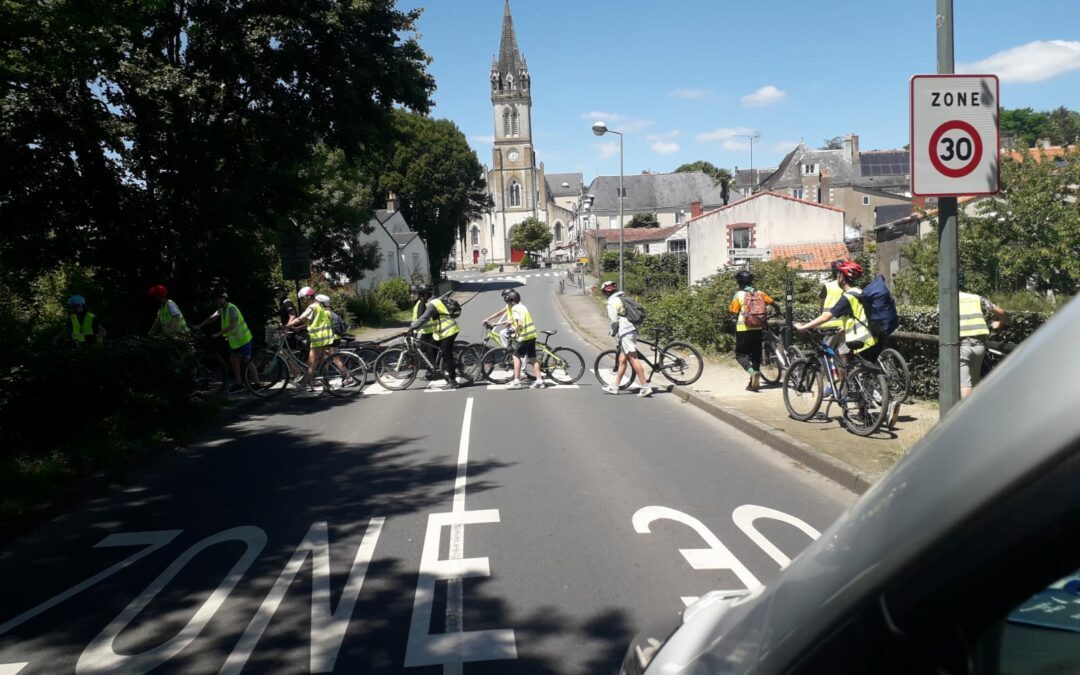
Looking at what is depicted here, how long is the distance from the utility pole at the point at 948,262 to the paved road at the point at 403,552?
4.73ft

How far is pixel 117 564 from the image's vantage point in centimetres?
594

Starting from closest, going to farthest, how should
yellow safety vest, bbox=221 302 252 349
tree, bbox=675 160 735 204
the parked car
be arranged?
1. the parked car
2. yellow safety vest, bbox=221 302 252 349
3. tree, bbox=675 160 735 204

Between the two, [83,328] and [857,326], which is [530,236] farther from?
[857,326]

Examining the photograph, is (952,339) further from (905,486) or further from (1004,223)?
(1004,223)

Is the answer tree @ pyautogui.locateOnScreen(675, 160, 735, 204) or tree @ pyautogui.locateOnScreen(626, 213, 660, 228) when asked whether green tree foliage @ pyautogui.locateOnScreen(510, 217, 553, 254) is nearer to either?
tree @ pyautogui.locateOnScreen(626, 213, 660, 228)

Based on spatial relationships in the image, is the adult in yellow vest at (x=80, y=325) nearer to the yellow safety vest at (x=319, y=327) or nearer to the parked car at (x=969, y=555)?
the yellow safety vest at (x=319, y=327)

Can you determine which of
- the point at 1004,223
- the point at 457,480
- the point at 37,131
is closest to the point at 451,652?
the point at 457,480

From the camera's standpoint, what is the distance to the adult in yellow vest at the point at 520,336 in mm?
14523

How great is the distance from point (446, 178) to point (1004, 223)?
163ft

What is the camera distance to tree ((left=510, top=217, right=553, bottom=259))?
10556cm

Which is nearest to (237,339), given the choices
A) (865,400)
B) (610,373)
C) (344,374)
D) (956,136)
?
(344,374)

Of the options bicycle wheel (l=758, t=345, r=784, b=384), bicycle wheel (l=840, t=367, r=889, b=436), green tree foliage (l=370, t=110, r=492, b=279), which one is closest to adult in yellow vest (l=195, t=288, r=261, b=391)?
bicycle wheel (l=758, t=345, r=784, b=384)

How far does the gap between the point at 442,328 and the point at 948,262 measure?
33.0 feet

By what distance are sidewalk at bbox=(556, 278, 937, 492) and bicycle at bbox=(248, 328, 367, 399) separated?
5507 mm
